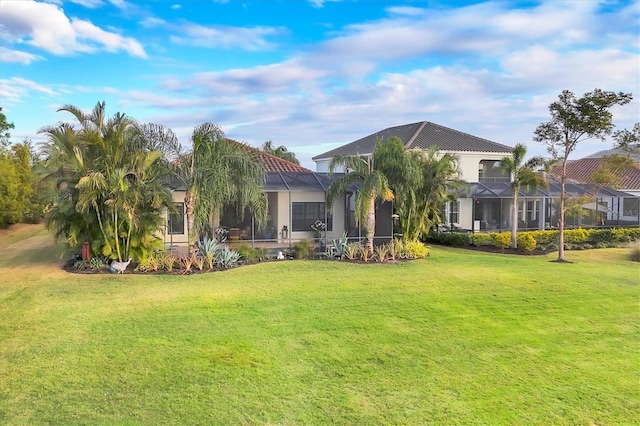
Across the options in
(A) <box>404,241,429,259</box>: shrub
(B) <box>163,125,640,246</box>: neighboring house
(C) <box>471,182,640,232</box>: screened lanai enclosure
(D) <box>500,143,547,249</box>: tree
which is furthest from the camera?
(C) <box>471,182,640,232</box>: screened lanai enclosure

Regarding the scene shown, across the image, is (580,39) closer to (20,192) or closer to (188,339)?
(188,339)

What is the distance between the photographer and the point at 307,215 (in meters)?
20.4

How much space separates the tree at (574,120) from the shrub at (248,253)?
1170 centimetres

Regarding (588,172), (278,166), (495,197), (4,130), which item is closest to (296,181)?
(278,166)

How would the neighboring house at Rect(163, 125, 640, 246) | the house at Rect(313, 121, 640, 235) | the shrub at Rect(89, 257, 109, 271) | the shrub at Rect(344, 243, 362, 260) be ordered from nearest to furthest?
1. the shrub at Rect(89, 257, 109, 271)
2. the shrub at Rect(344, 243, 362, 260)
3. the neighboring house at Rect(163, 125, 640, 246)
4. the house at Rect(313, 121, 640, 235)

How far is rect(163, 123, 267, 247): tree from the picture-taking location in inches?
580

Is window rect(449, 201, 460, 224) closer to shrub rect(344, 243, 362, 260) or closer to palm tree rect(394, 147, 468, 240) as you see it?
palm tree rect(394, 147, 468, 240)

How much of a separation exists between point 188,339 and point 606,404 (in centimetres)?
627

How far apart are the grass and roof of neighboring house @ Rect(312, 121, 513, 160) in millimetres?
17667

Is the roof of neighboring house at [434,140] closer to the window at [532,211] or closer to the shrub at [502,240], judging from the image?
the window at [532,211]

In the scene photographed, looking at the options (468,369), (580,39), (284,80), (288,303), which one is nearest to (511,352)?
(468,369)

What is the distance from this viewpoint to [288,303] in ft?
34.0

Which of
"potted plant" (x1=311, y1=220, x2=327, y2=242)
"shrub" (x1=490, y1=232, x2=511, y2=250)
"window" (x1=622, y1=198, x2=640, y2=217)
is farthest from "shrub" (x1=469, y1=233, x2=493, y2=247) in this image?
"window" (x1=622, y1=198, x2=640, y2=217)

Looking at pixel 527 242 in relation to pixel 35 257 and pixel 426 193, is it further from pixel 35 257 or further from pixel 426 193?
pixel 35 257
